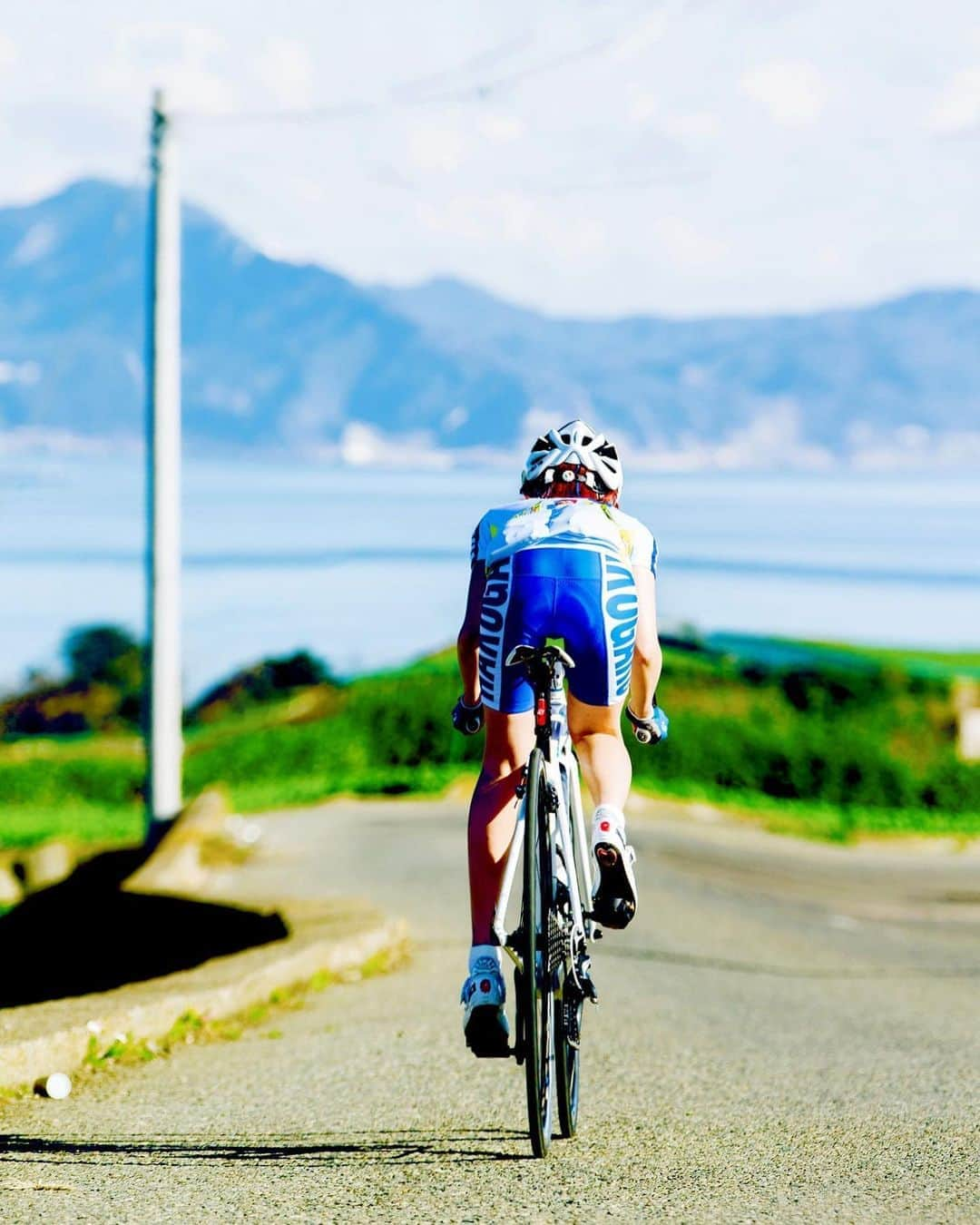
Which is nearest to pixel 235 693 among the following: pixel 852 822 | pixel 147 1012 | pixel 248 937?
pixel 852 822

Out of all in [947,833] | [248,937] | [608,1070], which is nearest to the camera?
[608,1070]

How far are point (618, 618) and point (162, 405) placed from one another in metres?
12.5

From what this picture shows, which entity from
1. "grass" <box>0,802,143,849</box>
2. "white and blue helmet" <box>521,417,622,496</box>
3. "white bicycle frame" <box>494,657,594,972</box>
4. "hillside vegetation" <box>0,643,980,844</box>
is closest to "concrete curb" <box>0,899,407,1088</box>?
"white bicycle frame" <box>494,657,594,972</box>

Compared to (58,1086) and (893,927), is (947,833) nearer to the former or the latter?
(893,927)

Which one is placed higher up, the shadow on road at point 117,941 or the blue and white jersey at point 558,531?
the blue and white jersey at point 558,531

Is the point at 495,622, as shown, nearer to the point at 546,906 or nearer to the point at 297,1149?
the point at 546,906

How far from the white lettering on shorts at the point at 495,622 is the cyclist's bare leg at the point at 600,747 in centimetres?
27

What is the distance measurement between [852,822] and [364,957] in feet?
84.3

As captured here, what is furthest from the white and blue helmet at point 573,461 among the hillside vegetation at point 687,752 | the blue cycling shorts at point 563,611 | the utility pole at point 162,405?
the hillside vegetation at point 687,752

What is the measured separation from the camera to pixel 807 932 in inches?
647

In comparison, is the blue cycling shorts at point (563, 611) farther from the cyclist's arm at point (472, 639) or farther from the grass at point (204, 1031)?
the grass at point (204, 1031)

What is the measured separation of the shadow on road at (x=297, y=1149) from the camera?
18.2ft

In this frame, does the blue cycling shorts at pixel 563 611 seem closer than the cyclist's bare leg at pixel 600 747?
Yes

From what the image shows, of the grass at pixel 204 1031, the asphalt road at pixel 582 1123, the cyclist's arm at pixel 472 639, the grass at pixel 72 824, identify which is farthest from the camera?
the grass at pixel 72 824
